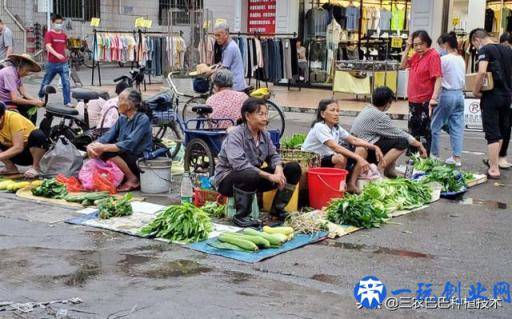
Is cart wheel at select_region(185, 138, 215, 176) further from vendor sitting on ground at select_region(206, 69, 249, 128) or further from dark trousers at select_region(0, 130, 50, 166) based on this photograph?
dark trousers at select_region(0, 130, 50, 166)

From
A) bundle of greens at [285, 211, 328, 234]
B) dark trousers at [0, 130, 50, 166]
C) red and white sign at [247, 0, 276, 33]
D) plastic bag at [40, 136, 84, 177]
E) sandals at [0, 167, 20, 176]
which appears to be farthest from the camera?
red and white sign at [247, 0, 276, 33]

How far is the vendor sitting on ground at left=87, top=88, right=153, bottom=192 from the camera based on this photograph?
8641mm

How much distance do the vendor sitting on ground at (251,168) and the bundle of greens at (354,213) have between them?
49 cm

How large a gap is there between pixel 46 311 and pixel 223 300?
1.22 meters

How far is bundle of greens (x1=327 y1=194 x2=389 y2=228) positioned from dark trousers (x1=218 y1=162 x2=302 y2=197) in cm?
50

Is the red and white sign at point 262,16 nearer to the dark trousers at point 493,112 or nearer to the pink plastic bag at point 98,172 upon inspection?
the dark trousers at point 493,112

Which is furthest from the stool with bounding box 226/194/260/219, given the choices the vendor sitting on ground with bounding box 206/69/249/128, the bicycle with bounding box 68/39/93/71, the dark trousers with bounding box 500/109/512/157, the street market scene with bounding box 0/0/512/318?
the bicycle with bounding box 68/39/93/71

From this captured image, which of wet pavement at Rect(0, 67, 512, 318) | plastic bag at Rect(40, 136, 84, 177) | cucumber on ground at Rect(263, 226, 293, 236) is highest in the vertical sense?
plastic bag at Rect(40, 136, 84, 177)

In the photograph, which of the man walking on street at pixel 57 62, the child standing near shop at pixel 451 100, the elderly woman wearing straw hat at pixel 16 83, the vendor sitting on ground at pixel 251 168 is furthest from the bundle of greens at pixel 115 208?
the man walking on street at pixel 57 62

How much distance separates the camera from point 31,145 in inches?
365

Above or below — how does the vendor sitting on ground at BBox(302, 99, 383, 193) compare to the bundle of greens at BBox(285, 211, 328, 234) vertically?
above

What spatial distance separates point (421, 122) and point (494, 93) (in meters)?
1.08

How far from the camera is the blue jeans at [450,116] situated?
10414 millimetres

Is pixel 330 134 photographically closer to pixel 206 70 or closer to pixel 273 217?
pixel 273 217
